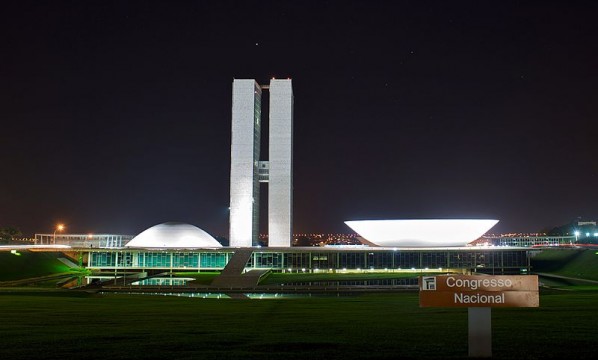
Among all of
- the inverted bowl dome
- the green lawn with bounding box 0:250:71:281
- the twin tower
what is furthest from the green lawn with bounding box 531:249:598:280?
the green lawn with bounding box 0:250:71:281

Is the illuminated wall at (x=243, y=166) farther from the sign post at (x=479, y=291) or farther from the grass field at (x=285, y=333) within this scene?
the sign post at (x=479, y=291)

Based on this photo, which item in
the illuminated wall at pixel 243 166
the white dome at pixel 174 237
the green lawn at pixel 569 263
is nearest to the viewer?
the green lawn at pixel 569 263

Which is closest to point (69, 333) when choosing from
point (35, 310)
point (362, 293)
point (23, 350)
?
point (23, 350)

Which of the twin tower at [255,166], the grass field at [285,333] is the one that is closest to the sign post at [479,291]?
the grass field at [285,333]

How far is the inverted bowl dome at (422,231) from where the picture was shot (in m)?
56.6

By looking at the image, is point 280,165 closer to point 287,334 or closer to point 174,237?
point 174,237

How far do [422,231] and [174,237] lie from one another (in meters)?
29.1

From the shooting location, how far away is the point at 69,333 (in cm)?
1323

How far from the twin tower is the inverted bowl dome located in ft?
55.6

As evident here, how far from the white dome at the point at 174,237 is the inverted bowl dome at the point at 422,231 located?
65.0 ft

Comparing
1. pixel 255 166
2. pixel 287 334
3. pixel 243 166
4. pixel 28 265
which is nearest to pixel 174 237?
pixel 243 166

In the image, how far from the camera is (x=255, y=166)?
77125 millimetres

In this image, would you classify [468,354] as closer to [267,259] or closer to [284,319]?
[284,319]

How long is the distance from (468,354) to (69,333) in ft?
27.6
